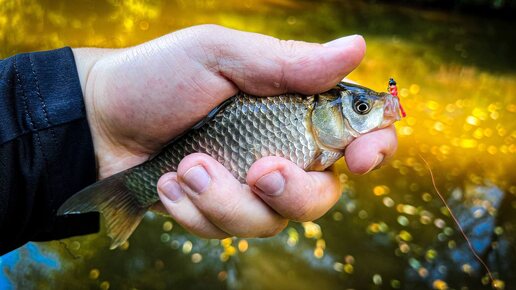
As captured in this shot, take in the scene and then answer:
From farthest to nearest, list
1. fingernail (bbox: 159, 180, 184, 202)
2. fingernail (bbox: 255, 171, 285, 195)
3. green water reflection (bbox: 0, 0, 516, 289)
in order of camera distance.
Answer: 1. green water reflection (bbox: 0, 0, 516, 289)
2. fingernail (bbox: 159, 180, 184, 202)
3. fingernail (bbox: 255, 171, 285, 195)

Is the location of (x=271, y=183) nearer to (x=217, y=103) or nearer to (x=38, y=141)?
(x=217, y=103)

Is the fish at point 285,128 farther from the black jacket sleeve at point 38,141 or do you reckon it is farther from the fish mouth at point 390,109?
the black jacket sleeve at point 38,141

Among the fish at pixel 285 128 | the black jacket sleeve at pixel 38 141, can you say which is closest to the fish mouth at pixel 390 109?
the fish at pixel 285 128

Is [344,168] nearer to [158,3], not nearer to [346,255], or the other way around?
[346,255]

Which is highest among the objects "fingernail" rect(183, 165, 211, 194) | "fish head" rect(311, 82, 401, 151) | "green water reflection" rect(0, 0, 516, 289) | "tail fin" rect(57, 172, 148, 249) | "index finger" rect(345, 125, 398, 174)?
"fish head" rect(311, 82, 401, 151)

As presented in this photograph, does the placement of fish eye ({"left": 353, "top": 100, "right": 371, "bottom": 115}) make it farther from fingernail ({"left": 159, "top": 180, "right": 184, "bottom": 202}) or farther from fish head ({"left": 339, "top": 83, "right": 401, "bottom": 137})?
fingernail ({"left": 159, "top": 180, "right": 184, "bottom": 202})

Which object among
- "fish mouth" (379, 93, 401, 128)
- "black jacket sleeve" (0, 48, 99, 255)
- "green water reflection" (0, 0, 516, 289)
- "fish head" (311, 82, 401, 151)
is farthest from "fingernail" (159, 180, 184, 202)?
"green water reflection" (0, 0, 516, 289)

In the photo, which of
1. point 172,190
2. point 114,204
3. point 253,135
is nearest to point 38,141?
point 114,204

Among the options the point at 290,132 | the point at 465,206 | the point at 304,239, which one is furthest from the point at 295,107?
the point at 465,206

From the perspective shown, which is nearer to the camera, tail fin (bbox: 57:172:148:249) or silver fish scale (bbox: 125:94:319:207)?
silver fish scale (bbox: 125:94:319:207)
